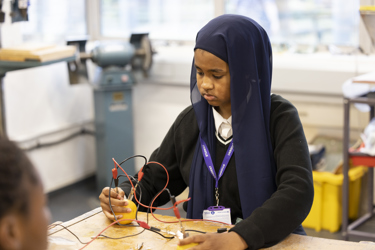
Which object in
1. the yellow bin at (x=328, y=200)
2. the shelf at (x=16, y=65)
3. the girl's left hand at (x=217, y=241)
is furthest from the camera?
the yellow bin at (x=328, y=200)

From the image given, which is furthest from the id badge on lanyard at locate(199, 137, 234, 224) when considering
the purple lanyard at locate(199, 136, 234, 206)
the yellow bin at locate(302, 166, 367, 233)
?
the yellow bin at locate(302, 166, 367, 233)

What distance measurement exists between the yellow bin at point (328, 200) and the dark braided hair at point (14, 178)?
8.91 ft

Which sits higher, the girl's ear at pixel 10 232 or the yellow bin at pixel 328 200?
the girl's ear at pixel 10 232

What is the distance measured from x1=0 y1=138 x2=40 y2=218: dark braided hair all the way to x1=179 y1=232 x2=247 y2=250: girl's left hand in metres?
0.59

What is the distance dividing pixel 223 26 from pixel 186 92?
2.44 m

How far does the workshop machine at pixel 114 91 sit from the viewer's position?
376cm

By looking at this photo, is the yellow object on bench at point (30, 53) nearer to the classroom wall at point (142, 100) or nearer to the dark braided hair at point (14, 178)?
the classroom wall at point (142, 100)

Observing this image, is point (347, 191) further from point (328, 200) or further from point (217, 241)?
point (217, 241)

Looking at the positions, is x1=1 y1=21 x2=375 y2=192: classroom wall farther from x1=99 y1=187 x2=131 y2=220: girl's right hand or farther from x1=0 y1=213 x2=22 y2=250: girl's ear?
x1=0 y1=213 x2=22 y2=250: girl's ear

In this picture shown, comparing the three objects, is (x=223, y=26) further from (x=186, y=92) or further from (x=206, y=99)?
(x=186, y=92)

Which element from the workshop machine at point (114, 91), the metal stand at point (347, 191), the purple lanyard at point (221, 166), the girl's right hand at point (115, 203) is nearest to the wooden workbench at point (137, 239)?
the girl's right hand at point (115, 203)

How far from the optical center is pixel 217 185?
169cm

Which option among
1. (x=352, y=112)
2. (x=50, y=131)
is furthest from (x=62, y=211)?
(x=352, y=112)

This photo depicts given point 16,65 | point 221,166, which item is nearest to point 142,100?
point 16,65
